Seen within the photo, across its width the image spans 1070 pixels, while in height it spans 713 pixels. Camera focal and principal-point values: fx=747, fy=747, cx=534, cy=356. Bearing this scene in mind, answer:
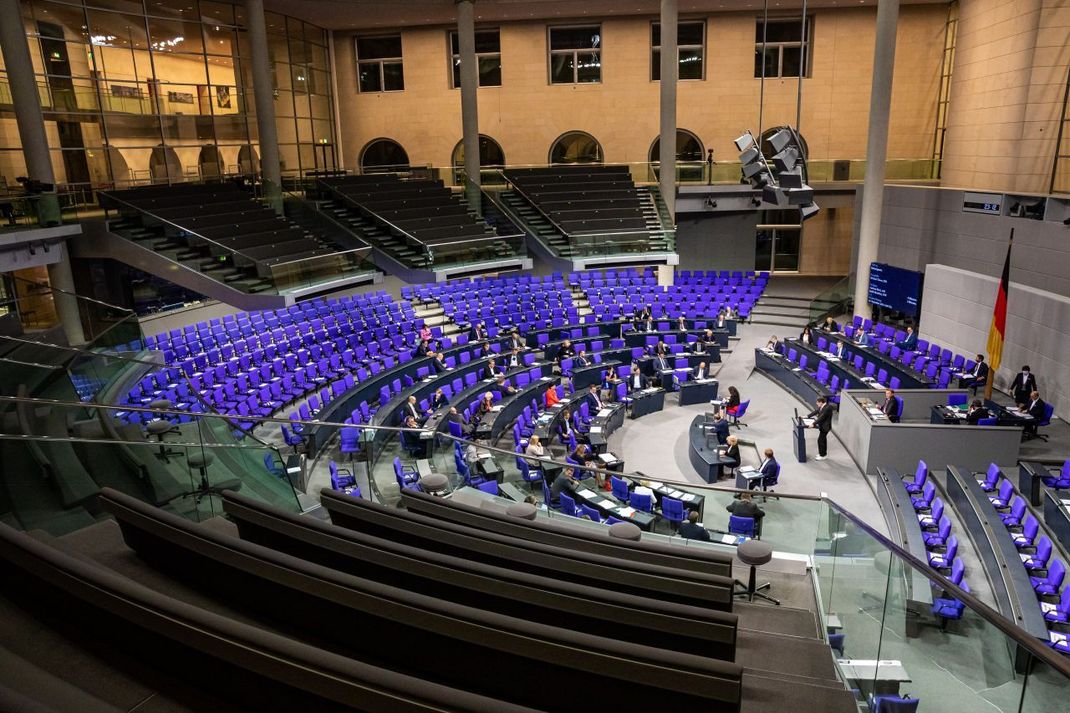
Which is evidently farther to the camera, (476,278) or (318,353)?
(476,278)

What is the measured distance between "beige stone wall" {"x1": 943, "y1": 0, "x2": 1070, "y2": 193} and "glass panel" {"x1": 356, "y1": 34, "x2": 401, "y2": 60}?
19701 mm

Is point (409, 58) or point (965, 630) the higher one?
point (409, 58)

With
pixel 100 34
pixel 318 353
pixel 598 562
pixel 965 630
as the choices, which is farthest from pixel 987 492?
pixel 100 34

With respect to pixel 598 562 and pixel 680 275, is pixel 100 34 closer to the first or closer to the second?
pixel 680 275

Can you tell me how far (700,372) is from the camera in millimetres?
18188

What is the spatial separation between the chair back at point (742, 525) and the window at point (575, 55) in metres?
24.4

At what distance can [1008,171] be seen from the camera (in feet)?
64.1

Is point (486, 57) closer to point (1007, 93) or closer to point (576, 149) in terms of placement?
point (576, 149)

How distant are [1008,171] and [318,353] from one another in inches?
715

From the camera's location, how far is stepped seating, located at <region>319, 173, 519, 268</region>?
68.1 ft

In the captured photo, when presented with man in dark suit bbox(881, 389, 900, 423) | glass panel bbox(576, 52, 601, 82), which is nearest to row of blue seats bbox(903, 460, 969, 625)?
man in dark suit bbox(881, 389, 900, 423)

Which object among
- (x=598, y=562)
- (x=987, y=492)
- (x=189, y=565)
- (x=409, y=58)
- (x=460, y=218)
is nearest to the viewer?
(x=189, y=565)

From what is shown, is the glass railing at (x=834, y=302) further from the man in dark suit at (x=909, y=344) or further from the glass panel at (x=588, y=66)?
the glass panel at (x=588, y=66)

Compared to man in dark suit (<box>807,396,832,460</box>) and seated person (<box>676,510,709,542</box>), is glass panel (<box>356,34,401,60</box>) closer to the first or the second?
man in dark suit (<box>807,396,832,460</box>)
